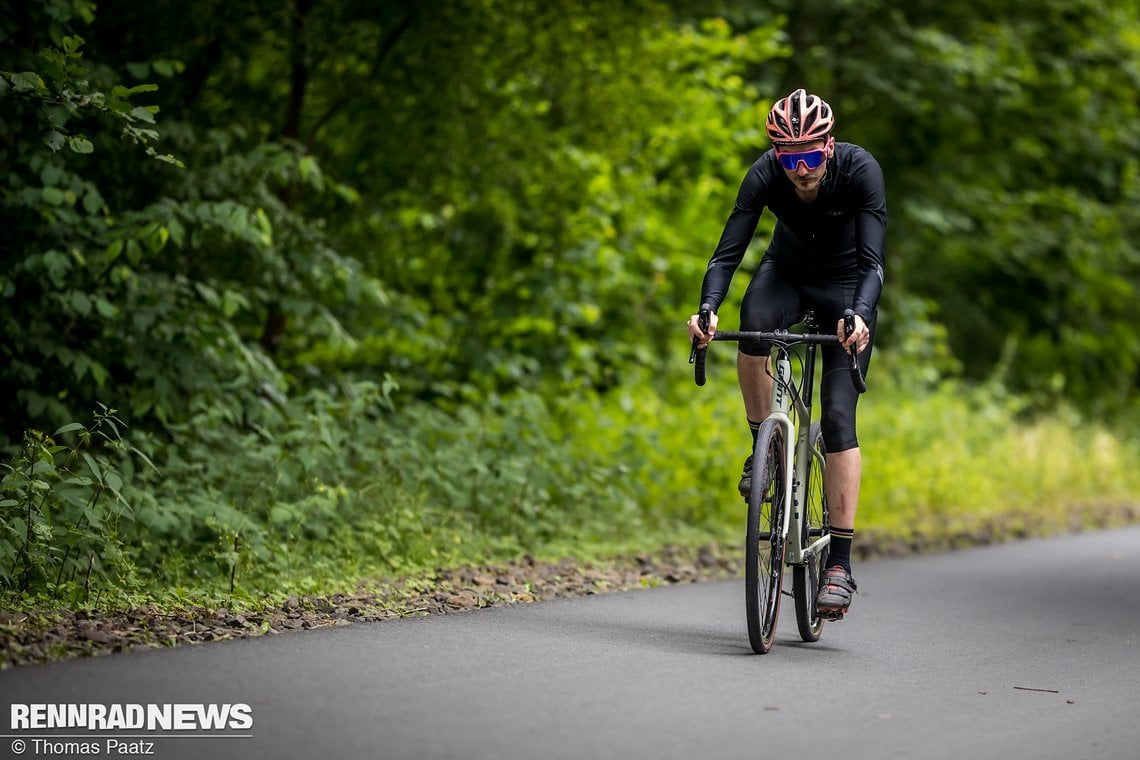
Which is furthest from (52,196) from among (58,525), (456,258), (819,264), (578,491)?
(456,258)

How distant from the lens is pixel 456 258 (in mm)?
13297

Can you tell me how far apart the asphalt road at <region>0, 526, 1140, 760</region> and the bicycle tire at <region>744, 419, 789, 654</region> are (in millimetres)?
156

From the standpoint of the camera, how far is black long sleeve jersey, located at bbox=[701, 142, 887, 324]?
6680 mm

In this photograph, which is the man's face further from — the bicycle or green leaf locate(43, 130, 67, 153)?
green leaf locate(43, 130, 67, 153)

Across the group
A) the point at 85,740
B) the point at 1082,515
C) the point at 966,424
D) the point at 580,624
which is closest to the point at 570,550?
the point at 580,624

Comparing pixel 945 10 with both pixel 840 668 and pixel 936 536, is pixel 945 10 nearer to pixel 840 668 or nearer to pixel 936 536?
pixel 936 536

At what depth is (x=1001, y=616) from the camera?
8.26m

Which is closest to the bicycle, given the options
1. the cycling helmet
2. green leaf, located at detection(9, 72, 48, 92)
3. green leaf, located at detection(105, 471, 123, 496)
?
the cycling helmet

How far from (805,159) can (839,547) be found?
5.97 ft

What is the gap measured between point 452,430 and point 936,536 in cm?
440

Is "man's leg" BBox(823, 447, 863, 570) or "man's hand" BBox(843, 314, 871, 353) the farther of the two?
"man's leg" BBox(823, 447, 863, 570)

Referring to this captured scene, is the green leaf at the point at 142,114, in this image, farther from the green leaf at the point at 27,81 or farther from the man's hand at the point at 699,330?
the man's hand at the point at 699,330

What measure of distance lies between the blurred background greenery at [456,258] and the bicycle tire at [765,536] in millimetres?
2504

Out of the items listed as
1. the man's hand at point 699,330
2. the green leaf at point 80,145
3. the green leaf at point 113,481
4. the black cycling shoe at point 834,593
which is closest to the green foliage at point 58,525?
the green leaf at point 113,481
